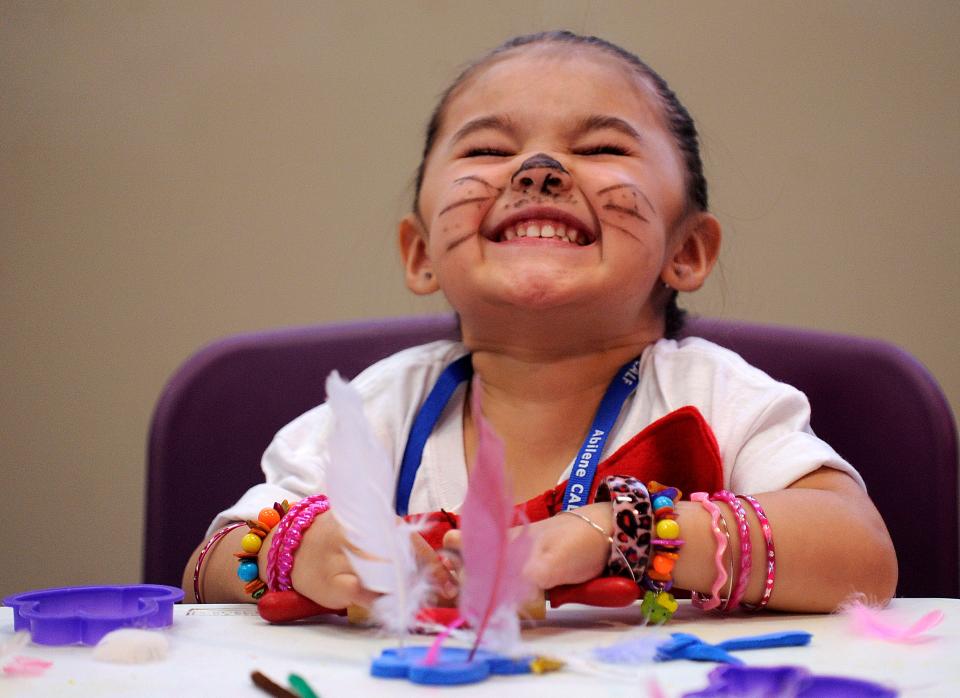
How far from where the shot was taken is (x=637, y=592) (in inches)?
32.7

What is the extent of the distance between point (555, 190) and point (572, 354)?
0.21m

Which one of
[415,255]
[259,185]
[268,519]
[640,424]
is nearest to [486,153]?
[415,255]

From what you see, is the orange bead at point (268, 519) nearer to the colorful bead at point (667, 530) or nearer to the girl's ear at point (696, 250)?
the colorful bead at point (667, 530)

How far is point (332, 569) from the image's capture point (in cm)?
88

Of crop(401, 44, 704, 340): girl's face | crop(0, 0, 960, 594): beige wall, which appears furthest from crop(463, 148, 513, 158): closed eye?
crop(0, 0, 960, 594): beige wall

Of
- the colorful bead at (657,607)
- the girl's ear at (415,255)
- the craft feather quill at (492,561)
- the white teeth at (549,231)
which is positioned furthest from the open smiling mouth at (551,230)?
the craft feather quill at (492,561)

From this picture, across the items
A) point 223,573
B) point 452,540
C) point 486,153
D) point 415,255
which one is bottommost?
point 223,573

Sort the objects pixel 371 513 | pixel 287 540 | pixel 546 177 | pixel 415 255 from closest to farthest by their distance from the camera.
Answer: pixel 371 513, pixel 287 540, pixel 546 177, pixel 415 255

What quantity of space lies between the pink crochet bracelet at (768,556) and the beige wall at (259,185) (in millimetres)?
1433

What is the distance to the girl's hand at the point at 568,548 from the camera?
2.65ft

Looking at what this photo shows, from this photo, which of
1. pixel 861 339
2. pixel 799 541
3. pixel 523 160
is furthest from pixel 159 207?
pixel 799 541

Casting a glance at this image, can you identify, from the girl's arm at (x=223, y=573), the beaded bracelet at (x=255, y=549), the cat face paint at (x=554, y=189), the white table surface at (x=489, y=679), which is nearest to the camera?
the white table surface at (x=489, y=679)

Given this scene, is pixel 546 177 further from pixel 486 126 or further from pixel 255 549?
pixel 255 549

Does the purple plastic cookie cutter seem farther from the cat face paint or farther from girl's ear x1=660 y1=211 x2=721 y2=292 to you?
girl's ear x1=660 y1=211 x2=721 y2=292
